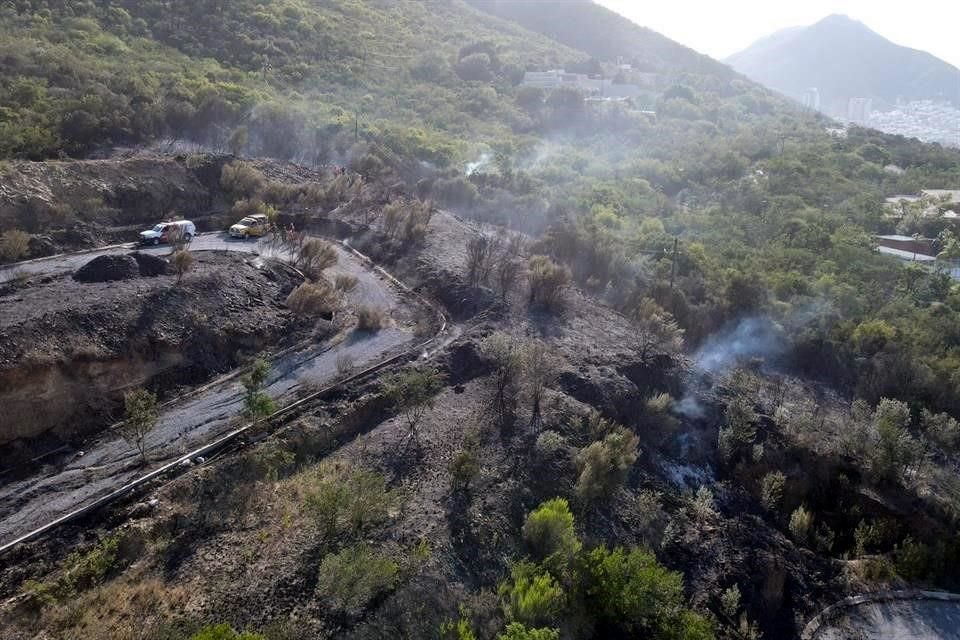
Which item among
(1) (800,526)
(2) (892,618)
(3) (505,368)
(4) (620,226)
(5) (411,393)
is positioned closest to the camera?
(2) (892,618)

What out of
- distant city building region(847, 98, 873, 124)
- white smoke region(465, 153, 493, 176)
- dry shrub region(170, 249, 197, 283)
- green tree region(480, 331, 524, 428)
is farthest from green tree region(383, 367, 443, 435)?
distant city building region(847, 98, 873, 124)

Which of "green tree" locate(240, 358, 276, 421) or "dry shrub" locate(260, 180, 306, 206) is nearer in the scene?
"green tree" locate(240, 358, 276, 421)

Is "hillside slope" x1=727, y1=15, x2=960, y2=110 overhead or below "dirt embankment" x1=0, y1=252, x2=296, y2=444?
overhead

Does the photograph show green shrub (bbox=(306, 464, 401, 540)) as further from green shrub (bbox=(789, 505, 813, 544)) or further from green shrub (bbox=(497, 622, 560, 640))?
green shrub (bbox=(789, 505, 813, 544))

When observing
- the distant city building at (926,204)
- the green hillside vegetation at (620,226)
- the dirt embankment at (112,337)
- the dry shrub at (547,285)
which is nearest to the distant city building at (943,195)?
the distant city building at (926,204)

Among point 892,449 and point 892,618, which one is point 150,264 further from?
point 892,449

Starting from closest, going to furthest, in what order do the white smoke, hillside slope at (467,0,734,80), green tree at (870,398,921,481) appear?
green tree at (870,398,921,481)
the white smoke
hillside slope at (467,0,734,80)

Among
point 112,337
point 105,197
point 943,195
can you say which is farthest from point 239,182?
point 943,195

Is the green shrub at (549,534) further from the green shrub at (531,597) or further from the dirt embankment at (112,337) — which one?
the dirt embankment at (112,337)
